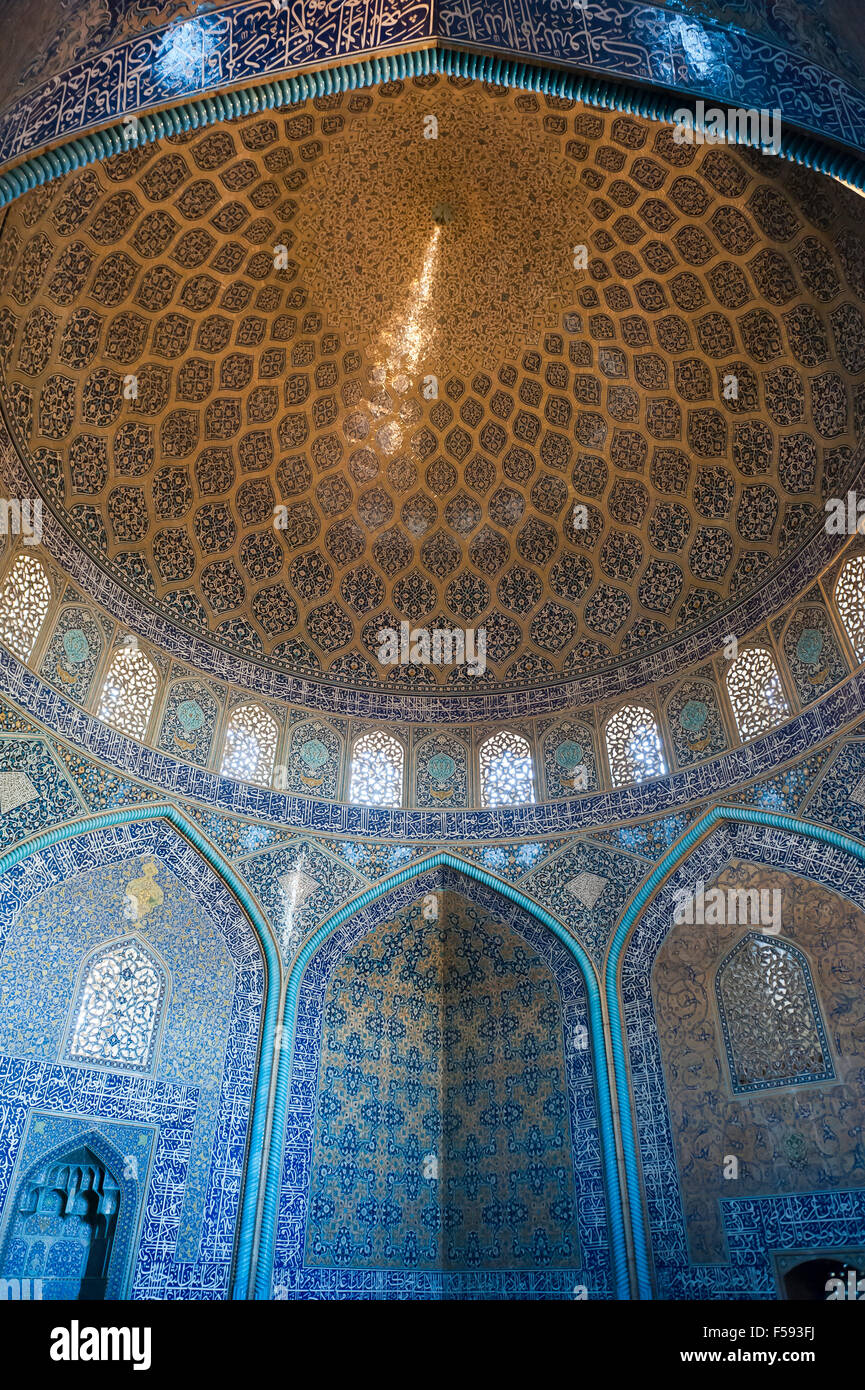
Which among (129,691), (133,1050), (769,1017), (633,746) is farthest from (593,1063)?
(129,691)

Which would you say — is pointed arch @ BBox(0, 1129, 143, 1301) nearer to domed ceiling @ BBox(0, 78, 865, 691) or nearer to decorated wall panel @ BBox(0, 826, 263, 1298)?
decorated wall panel @ BBox(0, 826, 263, 1298)

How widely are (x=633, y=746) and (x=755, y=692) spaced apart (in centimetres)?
159

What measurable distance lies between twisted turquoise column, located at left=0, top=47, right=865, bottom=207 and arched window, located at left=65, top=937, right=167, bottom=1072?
274 inches

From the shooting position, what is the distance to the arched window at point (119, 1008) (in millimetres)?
9055

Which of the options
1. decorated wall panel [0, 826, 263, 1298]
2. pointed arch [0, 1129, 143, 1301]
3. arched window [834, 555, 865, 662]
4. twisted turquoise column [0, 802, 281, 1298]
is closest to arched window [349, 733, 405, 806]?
twisted turquoise column [0, 802, 281, 1298]

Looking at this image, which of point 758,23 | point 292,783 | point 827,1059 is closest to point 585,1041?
point 827,1059

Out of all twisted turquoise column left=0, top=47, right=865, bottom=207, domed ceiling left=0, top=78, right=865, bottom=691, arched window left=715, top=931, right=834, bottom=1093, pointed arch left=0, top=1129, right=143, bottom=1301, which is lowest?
pointed arch left=0, top=1129, right=143, bottom=1301

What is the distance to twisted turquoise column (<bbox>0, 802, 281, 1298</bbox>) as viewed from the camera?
8.80 metres

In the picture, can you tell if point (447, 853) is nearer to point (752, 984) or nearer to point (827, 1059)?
point (752, 984)

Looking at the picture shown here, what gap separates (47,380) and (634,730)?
25.8ft

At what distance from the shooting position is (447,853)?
1120 cm

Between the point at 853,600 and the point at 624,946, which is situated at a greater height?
the point at 853,600

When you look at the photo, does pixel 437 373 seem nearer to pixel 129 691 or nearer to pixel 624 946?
pixel 129 691

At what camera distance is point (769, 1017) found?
9.30 m
